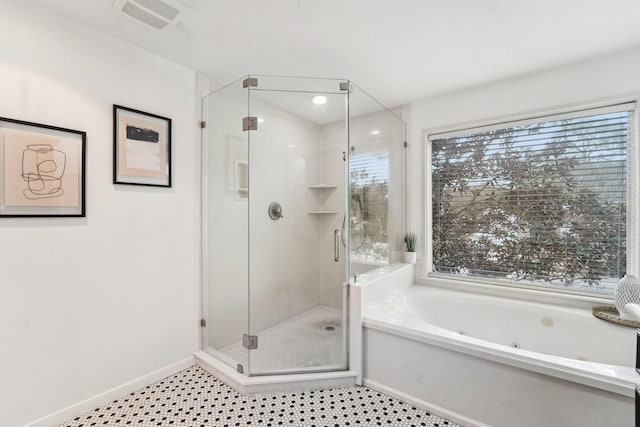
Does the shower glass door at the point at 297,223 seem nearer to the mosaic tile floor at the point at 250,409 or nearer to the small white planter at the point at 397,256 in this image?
the mosaic tile floor at the point at 250,409

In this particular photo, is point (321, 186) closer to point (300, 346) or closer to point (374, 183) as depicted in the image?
point (374, 183)

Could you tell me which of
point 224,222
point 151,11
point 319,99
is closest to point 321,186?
point 319,99

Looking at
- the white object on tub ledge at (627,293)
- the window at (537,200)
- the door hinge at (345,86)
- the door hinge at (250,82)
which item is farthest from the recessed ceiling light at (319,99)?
the white object on tub ledge at (627,293)

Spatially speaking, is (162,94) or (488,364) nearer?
(488,364)

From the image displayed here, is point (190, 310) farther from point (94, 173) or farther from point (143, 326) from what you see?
point (94, 173)

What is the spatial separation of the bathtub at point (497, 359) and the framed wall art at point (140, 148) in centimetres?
167

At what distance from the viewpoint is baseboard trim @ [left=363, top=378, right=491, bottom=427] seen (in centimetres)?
160

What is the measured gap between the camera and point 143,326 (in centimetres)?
200

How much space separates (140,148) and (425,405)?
2.42 m

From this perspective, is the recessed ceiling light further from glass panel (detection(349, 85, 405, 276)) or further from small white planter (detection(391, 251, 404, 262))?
small white planter (detection(391, 251, 404, 262))

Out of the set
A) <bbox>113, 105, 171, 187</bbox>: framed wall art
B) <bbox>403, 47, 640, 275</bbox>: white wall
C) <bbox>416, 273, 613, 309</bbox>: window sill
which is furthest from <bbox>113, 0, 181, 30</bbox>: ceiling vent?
<bbox>416, 273, 613, 309</bbox>: window sill

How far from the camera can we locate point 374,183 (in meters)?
2.56

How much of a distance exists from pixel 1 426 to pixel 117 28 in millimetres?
2208

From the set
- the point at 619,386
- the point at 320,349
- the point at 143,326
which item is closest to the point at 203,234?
the point at 143,326
